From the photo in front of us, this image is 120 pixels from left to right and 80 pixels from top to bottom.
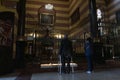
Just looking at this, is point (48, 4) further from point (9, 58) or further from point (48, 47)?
point (9, 58)

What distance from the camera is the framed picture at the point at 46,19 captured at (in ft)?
55.9

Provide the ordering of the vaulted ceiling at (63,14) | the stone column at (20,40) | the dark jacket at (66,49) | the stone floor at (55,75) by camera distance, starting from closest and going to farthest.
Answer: the stone floor at (55,75) < the dark jacket at (66,49) < the stone column at (20,40) < the vaulted ceiling at (63,14)

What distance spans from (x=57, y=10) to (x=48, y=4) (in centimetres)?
122

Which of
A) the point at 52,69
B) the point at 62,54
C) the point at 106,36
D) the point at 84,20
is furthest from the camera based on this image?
the point at 84,20

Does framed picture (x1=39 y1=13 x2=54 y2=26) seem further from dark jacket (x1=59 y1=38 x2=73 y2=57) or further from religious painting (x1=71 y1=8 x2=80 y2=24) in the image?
dark jacket (x1=59 y1=38 x2=73 y2=57)

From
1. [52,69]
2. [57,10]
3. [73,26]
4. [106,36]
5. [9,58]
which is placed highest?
[57,10]

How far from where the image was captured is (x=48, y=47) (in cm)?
1490

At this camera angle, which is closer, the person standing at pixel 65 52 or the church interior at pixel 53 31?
the person standing at pixel 65 52

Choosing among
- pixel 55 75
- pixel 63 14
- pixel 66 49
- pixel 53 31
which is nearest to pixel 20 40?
pixel 66 49

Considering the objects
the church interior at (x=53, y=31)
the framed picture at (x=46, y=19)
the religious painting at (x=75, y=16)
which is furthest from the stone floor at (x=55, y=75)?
the framed picture at (x=46, y=19)

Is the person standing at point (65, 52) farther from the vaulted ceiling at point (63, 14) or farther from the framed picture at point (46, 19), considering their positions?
the framed picture at point (46, 19)

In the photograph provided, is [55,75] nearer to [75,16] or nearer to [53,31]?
[53,31]

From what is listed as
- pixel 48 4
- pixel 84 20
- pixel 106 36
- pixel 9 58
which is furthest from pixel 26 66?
pixel 48 4

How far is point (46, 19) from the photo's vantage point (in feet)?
56.4
